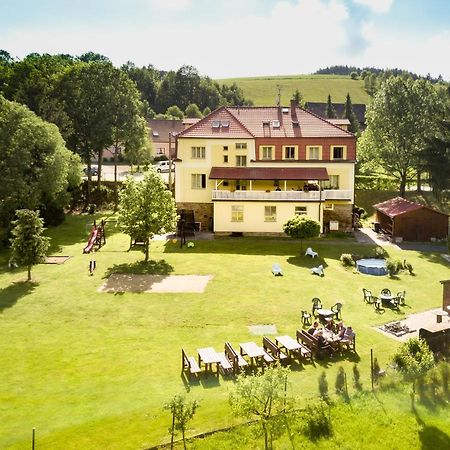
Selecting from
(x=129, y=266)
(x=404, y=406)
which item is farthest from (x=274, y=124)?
(x=404, y=406)

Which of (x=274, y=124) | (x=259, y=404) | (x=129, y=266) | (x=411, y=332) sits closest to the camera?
(x=259, y=404)

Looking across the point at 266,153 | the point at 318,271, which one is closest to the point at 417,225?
the point at 266,153

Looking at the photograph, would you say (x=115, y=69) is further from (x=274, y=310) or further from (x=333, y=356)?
(x=333, y=356)

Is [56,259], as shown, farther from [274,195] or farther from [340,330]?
[340,330]

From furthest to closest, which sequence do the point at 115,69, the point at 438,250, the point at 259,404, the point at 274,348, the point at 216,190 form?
the point at 115,69 < the point at 216,190 < the point at 438,250 < the point at 274,348 < the point at 259,404

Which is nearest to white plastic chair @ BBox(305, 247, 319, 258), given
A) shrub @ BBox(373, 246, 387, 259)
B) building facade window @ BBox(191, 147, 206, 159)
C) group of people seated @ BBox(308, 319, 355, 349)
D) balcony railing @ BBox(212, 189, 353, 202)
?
shrub @ BBox(373, 246, 387, 259)

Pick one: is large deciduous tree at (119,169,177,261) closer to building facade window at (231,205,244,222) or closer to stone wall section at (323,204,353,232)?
building facade window at (231,205,244,222)

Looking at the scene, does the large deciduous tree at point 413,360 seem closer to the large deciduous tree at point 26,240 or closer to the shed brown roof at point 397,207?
the large deciduous tree at point 26,240
